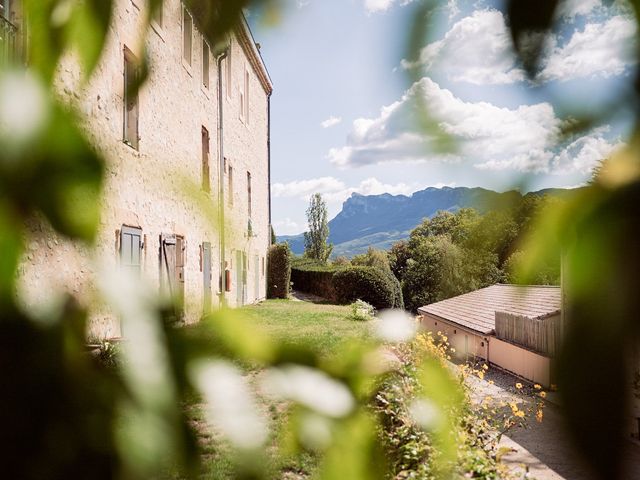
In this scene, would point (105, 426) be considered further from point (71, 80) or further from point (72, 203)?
point (71, 80)

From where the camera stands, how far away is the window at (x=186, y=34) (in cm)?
50

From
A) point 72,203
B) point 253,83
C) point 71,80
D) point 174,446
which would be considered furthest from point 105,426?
point 253,83

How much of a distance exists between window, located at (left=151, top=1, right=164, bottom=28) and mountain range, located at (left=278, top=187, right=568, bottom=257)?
0.94 feet

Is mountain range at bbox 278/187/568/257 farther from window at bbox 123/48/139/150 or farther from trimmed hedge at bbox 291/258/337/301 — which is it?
trimmed hedge at bbox 291/258/337/301

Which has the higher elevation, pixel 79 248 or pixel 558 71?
pixel 558 71

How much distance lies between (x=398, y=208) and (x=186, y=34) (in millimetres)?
299

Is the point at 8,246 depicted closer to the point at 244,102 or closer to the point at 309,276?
the point at 244,102

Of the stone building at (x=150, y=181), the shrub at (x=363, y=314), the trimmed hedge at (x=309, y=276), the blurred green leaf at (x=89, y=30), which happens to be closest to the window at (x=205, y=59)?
the stone building at (x=150, y=181)

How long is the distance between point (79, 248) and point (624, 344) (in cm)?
37

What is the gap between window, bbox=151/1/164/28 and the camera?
49cm

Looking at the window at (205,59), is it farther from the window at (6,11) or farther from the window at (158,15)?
the window at (6,11)

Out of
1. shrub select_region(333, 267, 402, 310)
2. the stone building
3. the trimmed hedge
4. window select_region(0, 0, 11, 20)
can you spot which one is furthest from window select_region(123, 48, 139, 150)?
the trimmed hedge

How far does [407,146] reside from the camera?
467mm

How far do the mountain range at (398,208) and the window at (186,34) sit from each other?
247 millimetres
